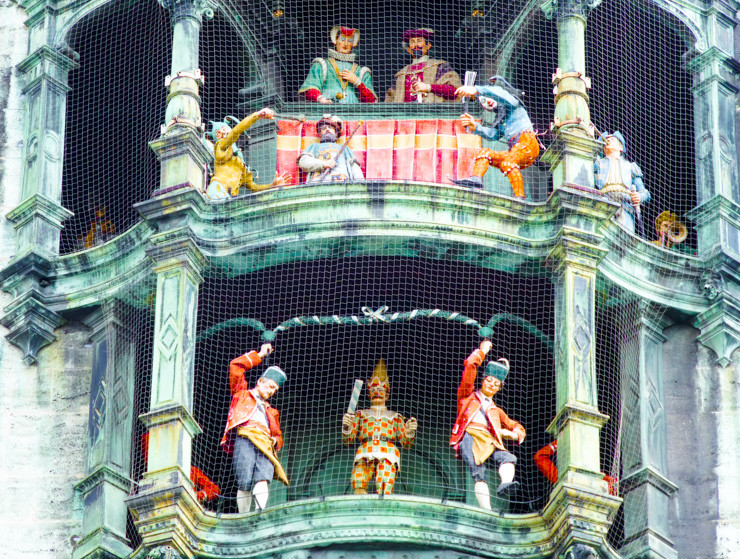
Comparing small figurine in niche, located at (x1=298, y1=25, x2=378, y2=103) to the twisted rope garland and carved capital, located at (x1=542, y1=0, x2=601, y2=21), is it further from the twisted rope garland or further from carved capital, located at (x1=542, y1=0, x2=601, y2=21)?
the twisted rope garland

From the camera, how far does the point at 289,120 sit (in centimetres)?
3747

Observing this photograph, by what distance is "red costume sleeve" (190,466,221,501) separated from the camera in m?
33.7

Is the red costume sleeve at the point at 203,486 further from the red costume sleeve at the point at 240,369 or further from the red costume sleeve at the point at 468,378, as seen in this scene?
the red costume sleeve at the point at 468,378

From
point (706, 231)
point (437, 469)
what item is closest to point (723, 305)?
point (706, 231)

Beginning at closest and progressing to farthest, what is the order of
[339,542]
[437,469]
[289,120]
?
[339,542] < [437,469] < [289,120]

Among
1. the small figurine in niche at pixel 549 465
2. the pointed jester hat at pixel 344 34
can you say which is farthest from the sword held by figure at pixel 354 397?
the pointed jester hat at pixel 344 34

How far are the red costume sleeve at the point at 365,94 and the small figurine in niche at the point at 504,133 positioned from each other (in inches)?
78.3

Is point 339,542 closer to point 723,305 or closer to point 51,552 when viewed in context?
point 51,552

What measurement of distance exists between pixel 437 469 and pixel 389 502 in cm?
262

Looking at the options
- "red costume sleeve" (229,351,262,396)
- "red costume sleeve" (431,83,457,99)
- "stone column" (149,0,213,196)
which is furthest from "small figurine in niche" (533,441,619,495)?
"red costume sleeve" (431,83,457,99)

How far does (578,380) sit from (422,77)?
6780 millimetres

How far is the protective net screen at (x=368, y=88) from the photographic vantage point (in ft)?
122

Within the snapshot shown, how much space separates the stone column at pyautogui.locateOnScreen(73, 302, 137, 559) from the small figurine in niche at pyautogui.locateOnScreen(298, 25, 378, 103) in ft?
15.3

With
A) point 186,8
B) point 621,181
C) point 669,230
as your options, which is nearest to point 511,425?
point 621,181
